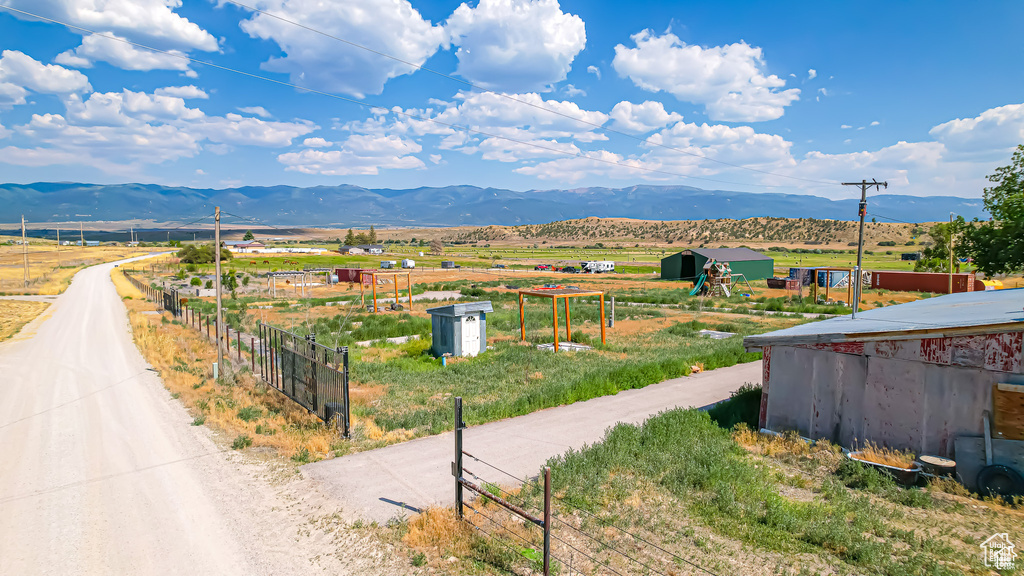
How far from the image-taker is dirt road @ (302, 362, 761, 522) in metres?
9.39

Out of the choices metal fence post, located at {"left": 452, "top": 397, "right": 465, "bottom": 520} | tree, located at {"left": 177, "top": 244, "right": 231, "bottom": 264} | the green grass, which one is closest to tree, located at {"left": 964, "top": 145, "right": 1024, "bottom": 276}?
the green grass

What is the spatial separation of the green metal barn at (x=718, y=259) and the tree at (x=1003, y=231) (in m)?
41.6

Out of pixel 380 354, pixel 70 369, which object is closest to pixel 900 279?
pixel 380 354

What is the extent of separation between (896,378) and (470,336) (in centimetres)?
1484

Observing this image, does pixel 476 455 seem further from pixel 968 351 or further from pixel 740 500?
pixel 968 351

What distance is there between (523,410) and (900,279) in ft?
178

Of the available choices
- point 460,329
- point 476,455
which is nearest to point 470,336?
point 460,329

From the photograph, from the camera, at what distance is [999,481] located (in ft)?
29.0

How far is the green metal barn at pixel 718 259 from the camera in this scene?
69.2m

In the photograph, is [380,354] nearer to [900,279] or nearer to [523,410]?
[523,410]

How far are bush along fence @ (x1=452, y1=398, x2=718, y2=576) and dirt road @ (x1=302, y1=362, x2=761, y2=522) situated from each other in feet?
3.13

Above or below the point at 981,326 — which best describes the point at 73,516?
below

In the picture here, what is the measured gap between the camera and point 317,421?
13492 mm

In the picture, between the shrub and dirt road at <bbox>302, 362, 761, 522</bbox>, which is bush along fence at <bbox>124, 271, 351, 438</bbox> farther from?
the shrub
